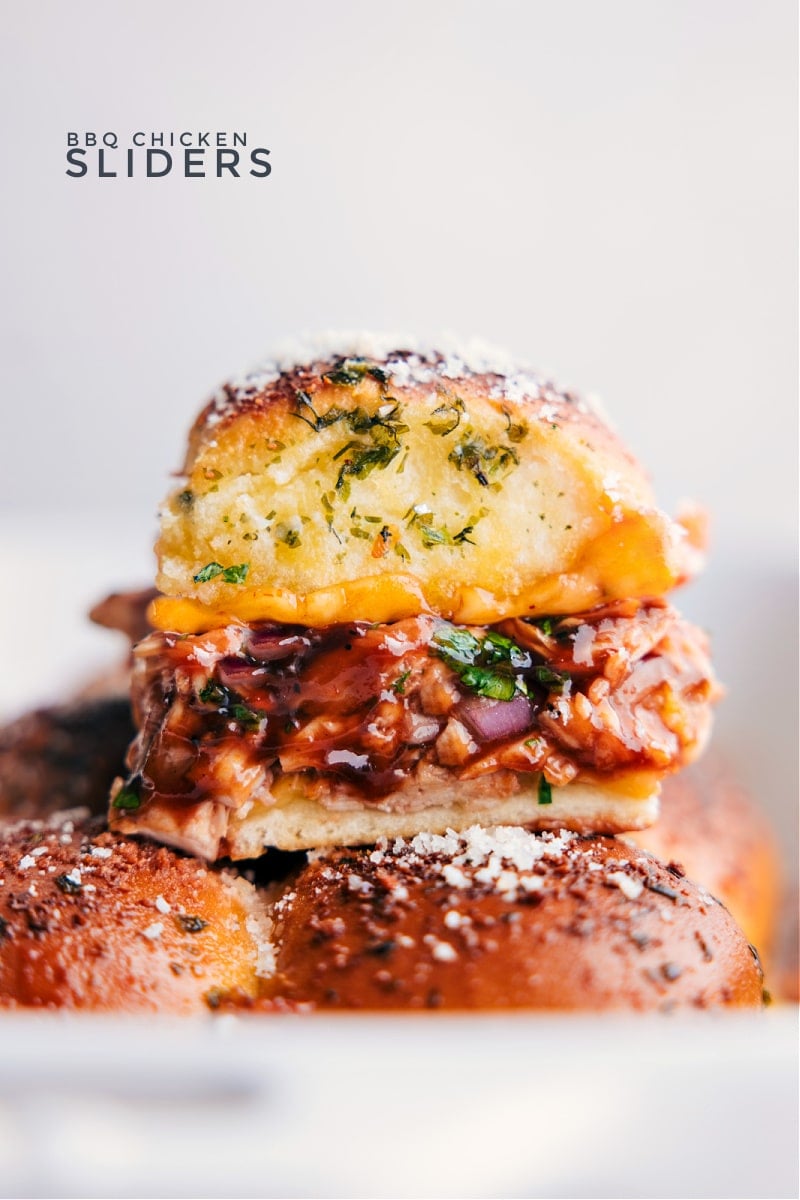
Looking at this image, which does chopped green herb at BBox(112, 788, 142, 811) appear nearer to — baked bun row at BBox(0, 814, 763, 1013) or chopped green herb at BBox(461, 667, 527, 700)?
baked bun row at BBox(0, 814, 763, 1013)

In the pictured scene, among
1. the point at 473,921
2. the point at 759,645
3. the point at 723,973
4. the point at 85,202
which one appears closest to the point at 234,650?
the point at 473,921

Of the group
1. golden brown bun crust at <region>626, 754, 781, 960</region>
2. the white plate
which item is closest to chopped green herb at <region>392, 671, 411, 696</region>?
the white plate

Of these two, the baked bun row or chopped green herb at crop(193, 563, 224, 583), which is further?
chopped green herb at crop(193, 563, 224, 583)

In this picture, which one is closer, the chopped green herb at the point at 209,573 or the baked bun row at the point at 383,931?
the baked bun row at the point at 383,931

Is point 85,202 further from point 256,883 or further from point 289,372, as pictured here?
point 256,883

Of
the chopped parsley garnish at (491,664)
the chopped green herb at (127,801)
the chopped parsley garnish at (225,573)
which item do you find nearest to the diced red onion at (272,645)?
the chopped parsley garnish at (225,573)

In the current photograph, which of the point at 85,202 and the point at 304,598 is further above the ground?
the point at 85,202

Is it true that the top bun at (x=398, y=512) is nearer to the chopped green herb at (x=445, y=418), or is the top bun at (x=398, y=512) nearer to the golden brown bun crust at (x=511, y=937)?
the chopped green herb at (x=445, y=418)
